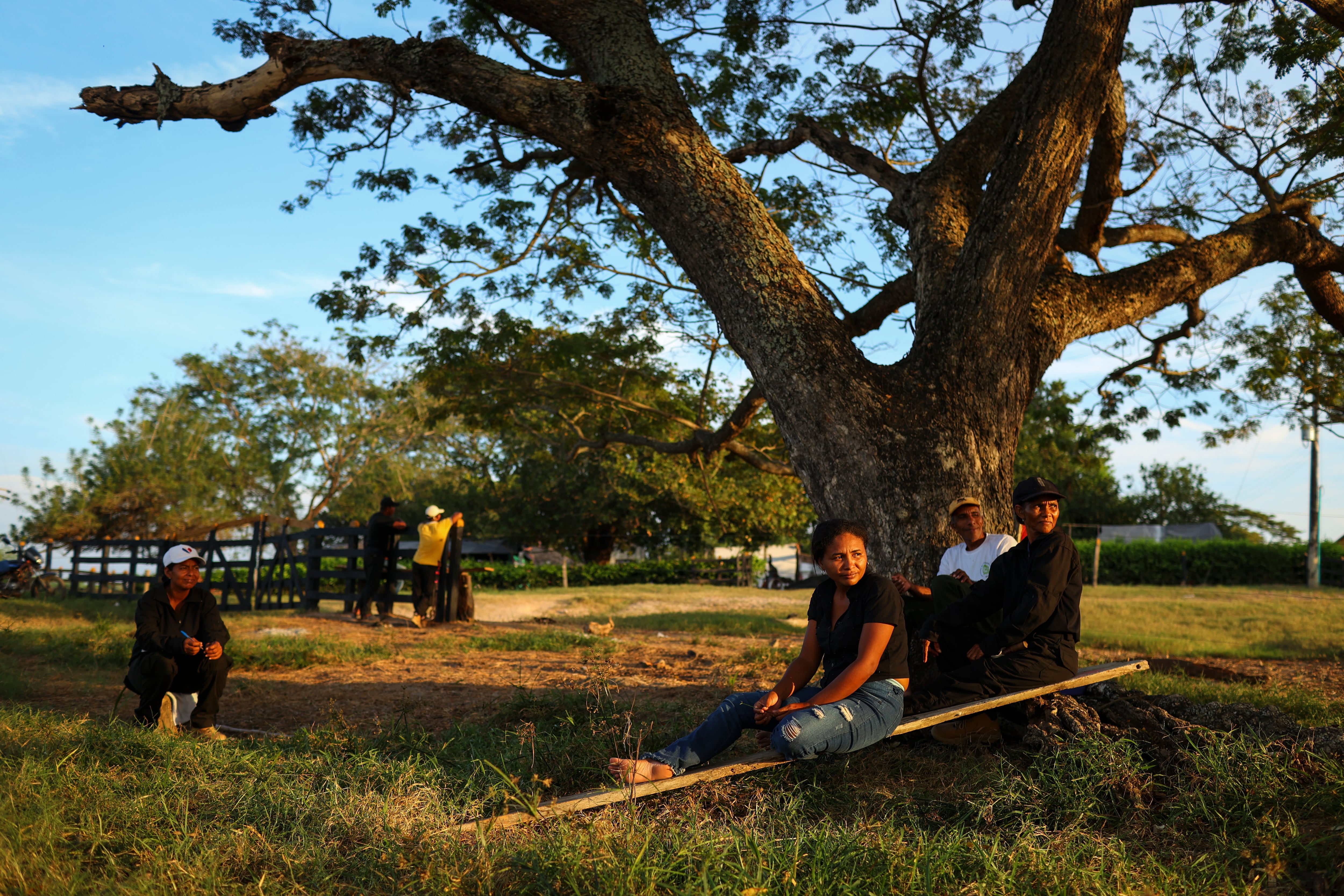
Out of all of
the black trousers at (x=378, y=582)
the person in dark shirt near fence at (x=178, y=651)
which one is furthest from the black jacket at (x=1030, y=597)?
the black trousers at (x=378, y=582)

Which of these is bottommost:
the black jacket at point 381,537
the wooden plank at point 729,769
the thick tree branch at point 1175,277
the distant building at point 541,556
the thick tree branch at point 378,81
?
the distant building at point 541,556

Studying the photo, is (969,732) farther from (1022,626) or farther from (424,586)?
(424,586)

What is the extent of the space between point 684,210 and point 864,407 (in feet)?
6.14

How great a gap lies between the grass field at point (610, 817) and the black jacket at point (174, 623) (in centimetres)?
54

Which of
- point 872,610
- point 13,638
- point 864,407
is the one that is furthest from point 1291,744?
point 13,638

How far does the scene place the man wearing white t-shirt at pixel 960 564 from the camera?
5180mm

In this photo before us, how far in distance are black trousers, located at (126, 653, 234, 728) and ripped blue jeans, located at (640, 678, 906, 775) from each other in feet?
10.0

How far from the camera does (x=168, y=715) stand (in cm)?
539

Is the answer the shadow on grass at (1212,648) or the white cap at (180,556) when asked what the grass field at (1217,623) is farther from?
the white cap at (180,556)

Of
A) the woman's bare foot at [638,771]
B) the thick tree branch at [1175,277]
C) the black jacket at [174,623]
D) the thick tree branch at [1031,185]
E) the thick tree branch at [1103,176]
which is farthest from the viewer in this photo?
the thick tree branch at [1103,176]

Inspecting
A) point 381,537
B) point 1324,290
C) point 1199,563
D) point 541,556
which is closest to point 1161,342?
point 1324,290

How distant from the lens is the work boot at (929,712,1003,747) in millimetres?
4727

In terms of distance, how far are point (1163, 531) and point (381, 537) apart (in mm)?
45340

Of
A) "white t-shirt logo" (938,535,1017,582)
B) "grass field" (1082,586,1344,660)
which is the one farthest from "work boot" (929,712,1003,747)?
"grass field" (1082,586,1344,660)
